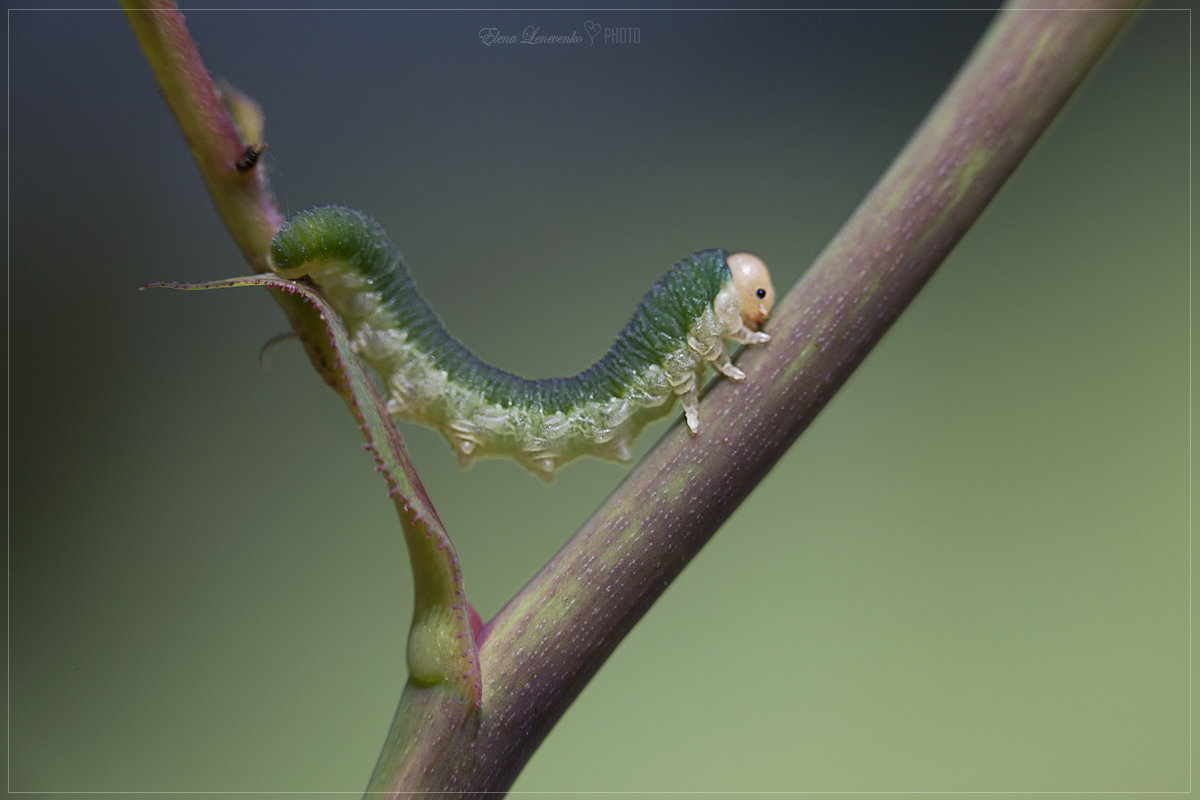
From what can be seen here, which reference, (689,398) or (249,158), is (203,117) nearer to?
(249,158)

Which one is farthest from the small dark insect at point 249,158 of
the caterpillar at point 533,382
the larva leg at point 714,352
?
the larva leg at point 714,352

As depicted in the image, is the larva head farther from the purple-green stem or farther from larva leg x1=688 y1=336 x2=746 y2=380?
the purple-green stem

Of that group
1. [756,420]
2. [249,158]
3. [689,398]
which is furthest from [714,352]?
[249,158]

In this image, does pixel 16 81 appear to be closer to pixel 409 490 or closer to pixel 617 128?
pixel 617 128

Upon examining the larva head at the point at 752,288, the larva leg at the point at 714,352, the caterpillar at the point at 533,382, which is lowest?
the caterpillar at the point at 533,382

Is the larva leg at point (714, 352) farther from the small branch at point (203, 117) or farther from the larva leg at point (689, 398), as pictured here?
the small branch at point (203, 117)
